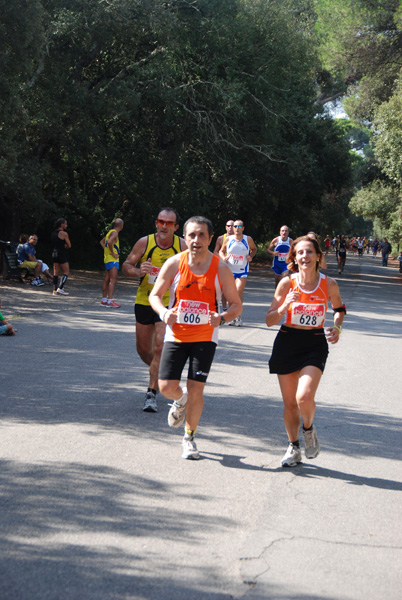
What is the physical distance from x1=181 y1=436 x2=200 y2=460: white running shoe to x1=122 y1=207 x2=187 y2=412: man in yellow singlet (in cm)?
146

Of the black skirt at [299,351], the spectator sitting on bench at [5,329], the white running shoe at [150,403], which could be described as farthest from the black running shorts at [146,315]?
the spectator sitting on bench at [5,329]

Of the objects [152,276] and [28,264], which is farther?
[28,264]

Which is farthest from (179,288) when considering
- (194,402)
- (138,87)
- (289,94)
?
(289,94)

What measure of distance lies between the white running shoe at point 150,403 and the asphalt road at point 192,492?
8cm

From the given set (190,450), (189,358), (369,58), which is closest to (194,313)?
(189,358)

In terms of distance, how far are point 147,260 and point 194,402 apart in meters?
2.02

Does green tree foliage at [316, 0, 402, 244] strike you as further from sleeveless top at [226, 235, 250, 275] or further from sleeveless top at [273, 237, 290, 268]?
sleeveless top at [226, 235, 250, 275]

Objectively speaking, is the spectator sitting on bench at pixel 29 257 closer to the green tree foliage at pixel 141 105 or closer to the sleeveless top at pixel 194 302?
the green tree foliage at pixel 141 105

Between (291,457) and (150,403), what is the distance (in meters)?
1.99

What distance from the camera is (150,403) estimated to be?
24.2ft

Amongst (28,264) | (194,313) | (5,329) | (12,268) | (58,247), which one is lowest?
(5,329)

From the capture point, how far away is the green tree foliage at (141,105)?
2173cm

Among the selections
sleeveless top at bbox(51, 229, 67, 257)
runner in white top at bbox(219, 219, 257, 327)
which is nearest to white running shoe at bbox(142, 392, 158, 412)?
runner in white top at bbox(219, 219, 257, 327)

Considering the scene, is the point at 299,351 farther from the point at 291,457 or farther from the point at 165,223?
the point at 165,223
